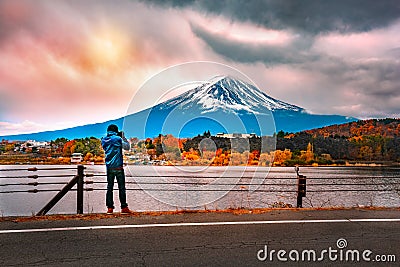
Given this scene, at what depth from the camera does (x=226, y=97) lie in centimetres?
1658

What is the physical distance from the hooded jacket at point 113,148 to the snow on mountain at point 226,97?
20.3 feet

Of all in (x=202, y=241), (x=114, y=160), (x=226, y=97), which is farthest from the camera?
(x=226, y=97)

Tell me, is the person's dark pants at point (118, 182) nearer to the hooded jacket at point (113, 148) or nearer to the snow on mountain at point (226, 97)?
the hooded jacket at point (113, 148)

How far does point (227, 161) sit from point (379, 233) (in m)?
9.09

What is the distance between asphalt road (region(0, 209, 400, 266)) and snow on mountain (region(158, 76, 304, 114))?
7.61 meters

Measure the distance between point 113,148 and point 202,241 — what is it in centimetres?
318

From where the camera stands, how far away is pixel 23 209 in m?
18.3

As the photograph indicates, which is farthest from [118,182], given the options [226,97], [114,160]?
[226,97]

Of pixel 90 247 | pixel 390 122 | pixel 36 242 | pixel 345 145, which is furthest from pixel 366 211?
pixel 390 122

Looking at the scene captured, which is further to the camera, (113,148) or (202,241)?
(113,148)

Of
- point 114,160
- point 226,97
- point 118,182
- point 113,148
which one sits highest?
point 226,97

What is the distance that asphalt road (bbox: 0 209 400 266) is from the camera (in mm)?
4363

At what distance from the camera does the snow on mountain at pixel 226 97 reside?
1456 centimetres

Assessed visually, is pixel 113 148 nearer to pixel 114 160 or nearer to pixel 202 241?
pixel 114 160
